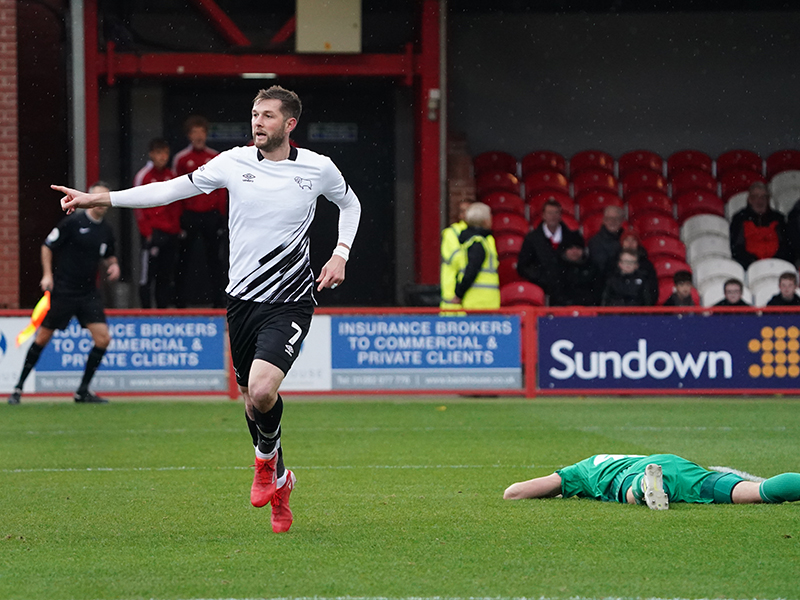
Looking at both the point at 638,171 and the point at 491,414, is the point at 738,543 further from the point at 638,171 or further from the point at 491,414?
the point at 638,171

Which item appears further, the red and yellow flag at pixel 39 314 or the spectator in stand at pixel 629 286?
the spectator in stand at pixel 629 286

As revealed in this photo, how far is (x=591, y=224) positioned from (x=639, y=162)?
2372mm

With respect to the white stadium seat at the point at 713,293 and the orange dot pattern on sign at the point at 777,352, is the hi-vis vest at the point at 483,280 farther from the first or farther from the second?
the white stadium seat at the point at 713,293

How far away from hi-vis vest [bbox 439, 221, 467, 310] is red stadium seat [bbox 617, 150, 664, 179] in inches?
238

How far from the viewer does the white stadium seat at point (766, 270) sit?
16.1 meters

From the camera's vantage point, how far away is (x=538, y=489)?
6484mm

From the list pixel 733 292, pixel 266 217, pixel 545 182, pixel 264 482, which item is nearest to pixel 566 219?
pixel 545 182

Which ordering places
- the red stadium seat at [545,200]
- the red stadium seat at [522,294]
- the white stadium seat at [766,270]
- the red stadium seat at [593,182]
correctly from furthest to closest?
1. the red stadium seat at [593,182]
2. the red stadium seat at [545,200]
3. the white stadium seat at [766,270]
4. the red stadium seat at [522,294]

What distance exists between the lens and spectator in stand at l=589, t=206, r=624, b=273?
14906mm

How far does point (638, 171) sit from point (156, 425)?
1033 cm

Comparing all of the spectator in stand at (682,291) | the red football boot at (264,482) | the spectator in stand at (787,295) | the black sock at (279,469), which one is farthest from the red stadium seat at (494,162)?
the red football boot at (264,482)

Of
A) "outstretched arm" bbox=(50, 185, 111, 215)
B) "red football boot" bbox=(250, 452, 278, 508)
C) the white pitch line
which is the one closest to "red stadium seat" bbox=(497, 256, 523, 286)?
the white pitch line

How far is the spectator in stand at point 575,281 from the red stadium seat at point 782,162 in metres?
5.55

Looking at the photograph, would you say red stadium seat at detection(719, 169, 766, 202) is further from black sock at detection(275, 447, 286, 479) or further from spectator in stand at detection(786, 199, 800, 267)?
black sock at detection(275, 447, 286, 479)
